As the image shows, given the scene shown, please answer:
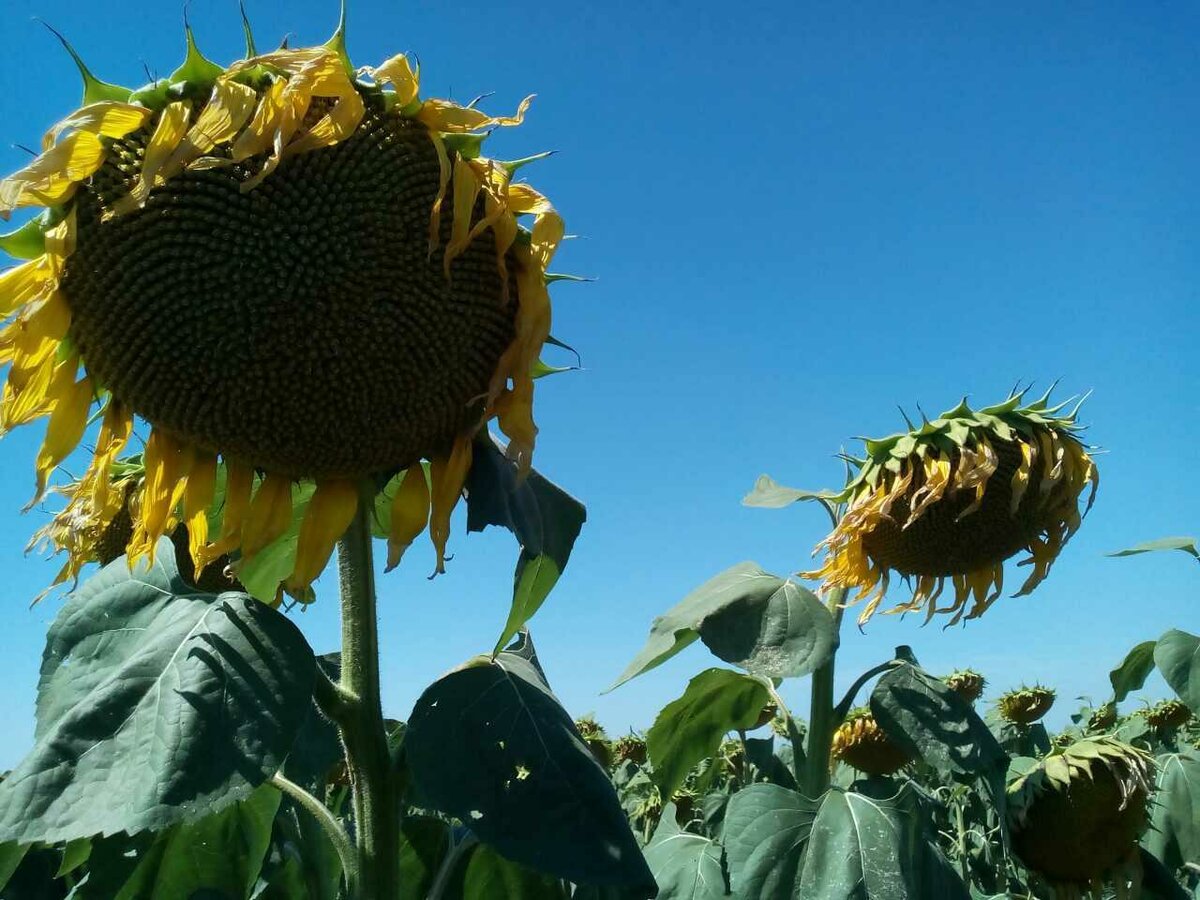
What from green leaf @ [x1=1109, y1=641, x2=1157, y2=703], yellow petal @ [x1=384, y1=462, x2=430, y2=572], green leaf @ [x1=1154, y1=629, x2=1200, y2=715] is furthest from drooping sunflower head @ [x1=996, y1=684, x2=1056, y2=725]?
yellow petal @ [x1=384, y1=462, x2=430, y2=572]

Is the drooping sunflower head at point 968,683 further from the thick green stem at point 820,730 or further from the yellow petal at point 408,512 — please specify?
the yellow petal at point 408,512

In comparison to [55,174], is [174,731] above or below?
below

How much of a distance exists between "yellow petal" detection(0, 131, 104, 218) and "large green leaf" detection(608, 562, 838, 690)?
191cm

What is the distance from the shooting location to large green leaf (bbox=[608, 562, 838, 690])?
10.3ft

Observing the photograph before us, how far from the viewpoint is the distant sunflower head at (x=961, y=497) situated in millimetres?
3812

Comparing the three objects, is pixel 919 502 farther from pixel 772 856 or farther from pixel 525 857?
pixel 525 857

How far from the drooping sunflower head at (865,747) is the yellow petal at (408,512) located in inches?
172

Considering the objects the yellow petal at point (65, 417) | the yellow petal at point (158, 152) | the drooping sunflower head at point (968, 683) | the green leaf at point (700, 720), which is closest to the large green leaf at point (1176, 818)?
the green leaf at point (700, 720)

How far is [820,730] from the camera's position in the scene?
11.5ft

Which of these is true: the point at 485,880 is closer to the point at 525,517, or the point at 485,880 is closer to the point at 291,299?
the point at 525,517

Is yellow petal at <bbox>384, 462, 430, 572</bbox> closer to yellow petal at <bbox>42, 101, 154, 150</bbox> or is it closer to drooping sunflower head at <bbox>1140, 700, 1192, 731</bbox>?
yellow petal at <bbox>42, 101, 154, 150</bbox>

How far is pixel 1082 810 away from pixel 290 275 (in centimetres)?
341

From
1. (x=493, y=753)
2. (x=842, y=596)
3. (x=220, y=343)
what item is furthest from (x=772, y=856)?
(x=220, y=343)

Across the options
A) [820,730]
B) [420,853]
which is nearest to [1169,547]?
[820,730]
